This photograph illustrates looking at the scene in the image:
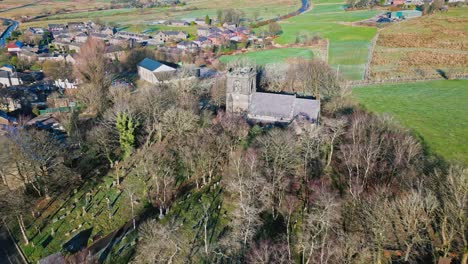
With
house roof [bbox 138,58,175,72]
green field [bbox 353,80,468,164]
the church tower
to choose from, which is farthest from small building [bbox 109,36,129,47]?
green field [bbox 353,80,468,164]

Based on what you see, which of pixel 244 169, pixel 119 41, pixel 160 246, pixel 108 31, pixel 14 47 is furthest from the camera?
pixel 108 31

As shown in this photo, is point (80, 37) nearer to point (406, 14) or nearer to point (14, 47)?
point (14, 47)

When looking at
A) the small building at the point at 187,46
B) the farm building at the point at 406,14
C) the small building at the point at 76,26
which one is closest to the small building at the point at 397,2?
the farm building at the point at 406,14

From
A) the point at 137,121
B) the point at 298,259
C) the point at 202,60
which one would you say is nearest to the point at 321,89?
the point at 137,121

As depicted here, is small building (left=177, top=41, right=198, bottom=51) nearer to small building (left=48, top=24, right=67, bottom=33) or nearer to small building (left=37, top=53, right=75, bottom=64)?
small building (left=37, top=53, right=75, bottom=64)

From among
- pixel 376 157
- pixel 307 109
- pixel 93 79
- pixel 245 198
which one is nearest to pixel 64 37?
pixel 93 79

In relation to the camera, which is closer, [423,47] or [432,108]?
[432,108]

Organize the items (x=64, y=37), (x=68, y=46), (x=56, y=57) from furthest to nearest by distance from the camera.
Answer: (x=64, y=37) < (x=68, y=46) < (x=56, y=57)
